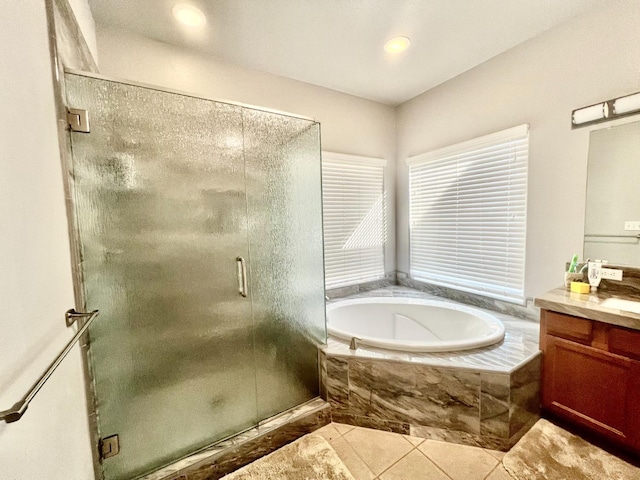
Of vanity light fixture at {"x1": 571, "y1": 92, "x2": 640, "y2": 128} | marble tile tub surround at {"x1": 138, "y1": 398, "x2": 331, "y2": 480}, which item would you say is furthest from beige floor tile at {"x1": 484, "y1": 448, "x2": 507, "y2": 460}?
vanity light fixture at {"x1": 571, "y1": 92, "x2": 640, "y2": 128}

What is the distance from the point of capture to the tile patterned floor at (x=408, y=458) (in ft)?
4.58

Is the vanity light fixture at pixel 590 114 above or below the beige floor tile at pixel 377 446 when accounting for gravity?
above

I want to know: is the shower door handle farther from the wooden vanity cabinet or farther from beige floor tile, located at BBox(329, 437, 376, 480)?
the wooden vanity cabinet

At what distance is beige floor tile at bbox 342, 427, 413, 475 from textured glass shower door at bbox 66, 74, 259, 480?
2.32 feet

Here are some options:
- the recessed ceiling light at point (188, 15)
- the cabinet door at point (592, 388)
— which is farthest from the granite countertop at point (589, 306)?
the recessed ceiling light at point (188, 15)

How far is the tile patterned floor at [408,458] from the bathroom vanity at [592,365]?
0.55 m

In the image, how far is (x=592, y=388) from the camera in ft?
4.88

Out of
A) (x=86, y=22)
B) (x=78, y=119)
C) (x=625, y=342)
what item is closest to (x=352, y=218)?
(x=625, y=342)

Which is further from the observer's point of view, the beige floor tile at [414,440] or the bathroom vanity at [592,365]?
the beige floor tile at [414,440]

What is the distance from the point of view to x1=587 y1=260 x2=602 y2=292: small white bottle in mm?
1741

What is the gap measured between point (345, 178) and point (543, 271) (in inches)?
74.6

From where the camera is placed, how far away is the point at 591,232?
1828 mm

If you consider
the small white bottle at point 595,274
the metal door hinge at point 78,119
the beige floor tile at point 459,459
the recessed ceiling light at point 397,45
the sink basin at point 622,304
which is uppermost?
the recessed ceiling light at point 397,45

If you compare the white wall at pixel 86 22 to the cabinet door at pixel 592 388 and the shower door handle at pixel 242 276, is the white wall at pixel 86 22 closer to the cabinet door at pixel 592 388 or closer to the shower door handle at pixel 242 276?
the shower door handle at pixel 242 276
